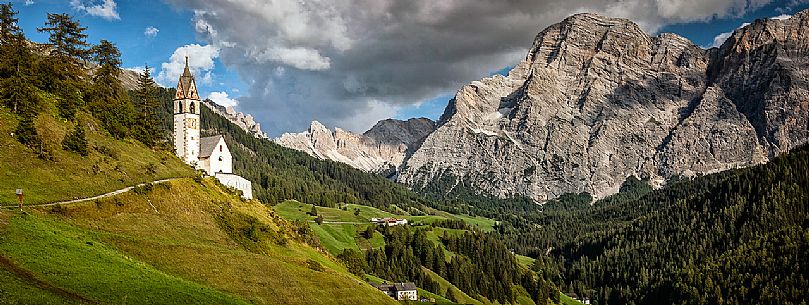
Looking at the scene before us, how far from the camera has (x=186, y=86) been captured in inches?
4675

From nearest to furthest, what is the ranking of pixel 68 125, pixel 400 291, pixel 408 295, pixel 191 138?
1. pixel 68 125
2. pixel 191 138
3. pixel 400 291
4. pixel 408 295

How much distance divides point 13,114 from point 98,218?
2542 centimetres

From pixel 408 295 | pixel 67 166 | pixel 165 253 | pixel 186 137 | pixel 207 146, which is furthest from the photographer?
pixel 408 295

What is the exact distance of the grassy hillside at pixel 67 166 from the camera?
64.9m

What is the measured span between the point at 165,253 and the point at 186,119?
5932 cm

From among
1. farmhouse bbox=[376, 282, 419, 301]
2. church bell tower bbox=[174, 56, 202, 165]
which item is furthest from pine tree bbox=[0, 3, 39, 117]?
farmhouse bbox=[376, 282, 419, 301]

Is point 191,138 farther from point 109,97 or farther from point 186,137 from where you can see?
point 109,97

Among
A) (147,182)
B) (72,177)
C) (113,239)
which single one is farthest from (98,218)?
(147,182)

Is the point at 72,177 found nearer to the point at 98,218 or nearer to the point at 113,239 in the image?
the point at 98,218

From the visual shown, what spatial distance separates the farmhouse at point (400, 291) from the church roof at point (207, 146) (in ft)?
150

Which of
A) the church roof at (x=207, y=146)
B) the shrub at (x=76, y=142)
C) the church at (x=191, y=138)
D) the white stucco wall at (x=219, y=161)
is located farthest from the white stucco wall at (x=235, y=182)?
the shrub at (x=76, y=142)

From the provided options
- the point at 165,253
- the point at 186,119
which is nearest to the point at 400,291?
the point at 186,119

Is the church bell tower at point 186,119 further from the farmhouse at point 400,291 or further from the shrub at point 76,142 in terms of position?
the farmhouse at point 400,291

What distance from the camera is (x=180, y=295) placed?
170ft
